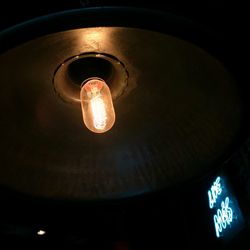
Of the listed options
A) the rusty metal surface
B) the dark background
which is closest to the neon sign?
the dark background

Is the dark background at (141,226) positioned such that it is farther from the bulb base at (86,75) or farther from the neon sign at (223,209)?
the bulb base at (86,75)

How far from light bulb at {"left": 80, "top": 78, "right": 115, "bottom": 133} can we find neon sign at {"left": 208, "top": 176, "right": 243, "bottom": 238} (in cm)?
142

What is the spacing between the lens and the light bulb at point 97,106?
26.1 inches

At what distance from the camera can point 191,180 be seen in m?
0.62

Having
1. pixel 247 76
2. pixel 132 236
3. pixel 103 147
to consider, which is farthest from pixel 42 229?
pixel 247 76

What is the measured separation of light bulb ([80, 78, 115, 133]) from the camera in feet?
2.18

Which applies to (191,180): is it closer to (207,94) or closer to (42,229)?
(207,94)

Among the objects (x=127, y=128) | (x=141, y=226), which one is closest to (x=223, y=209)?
(x=141, y=226)

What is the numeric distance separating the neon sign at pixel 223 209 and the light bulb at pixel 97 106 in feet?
4.67

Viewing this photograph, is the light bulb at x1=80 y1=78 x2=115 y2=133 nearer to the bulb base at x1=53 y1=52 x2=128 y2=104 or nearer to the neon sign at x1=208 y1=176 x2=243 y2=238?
the bulb base at x1=53 y1=52 x2=128 y2=104

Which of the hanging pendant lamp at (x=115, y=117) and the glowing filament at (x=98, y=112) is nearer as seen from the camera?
the hanging pendant lamp at (x=115, y=117)

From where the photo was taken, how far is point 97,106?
69 centimetres

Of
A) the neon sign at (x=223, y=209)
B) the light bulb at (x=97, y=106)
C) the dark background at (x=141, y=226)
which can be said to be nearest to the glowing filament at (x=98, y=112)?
the light bulb at (x=97, y=106)

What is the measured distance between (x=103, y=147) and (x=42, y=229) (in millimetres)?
2971
